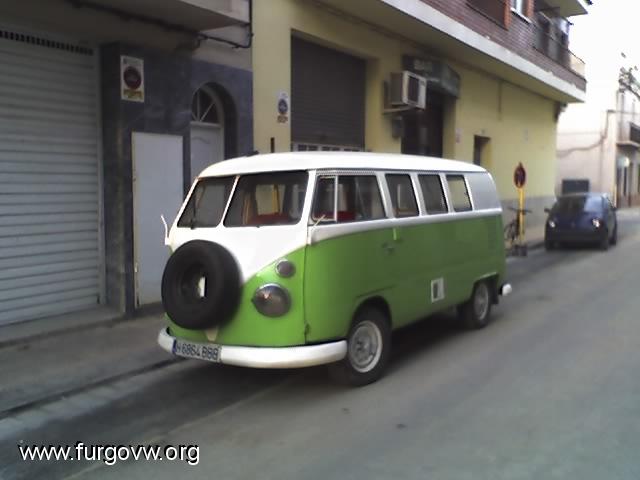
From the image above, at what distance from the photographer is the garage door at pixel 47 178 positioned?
23.8 feet

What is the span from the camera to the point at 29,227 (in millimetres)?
7492

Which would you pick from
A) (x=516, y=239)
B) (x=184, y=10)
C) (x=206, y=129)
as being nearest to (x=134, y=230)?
(x=206, y=129)

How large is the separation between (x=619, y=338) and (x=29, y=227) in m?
7.08

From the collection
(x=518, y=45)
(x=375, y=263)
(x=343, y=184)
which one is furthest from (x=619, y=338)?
(x=518, y=45)

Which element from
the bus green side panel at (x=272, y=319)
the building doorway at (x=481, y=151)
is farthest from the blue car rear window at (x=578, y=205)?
the bus green side panel at (x=272, y=319)

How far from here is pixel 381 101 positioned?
13.6 m

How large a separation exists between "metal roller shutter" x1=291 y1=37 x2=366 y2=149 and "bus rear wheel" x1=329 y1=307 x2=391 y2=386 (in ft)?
20.8

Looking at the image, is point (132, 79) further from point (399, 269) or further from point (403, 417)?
point (403, 417)

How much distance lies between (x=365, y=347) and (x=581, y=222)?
13003 mm

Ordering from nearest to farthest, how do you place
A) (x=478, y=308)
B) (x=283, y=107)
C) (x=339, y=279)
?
(x=339, y=279)
(x=478, y=308)
(x=283, y=107)

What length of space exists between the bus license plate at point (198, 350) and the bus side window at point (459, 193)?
3301 mm

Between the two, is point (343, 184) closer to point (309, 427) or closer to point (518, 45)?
point (309, 427)

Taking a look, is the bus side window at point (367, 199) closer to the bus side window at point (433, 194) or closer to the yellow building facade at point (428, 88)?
the bus side window at point (433, 194)

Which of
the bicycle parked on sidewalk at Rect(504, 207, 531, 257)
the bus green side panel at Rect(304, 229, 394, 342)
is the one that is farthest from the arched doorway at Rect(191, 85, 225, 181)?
the bicycle parked on sidewalk at Rect(504, 207, 531, 257)
